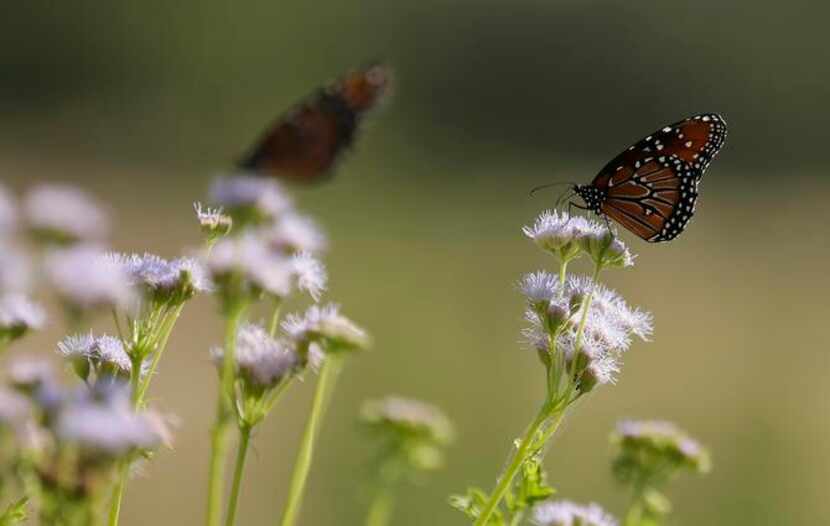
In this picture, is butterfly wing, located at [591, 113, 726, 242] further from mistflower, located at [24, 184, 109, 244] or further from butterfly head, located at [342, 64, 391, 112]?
mistflower, located at [24, 184, 109, 244]

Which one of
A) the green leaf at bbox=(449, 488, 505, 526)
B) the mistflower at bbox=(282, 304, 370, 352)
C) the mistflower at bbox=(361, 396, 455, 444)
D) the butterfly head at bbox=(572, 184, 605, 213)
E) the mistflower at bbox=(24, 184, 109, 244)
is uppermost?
the butterfly head at bbox=(572, 184, 605, 213)

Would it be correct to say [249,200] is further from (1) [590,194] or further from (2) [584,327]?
(1) [590,194]

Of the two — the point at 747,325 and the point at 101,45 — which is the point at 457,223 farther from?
the point at 101,45

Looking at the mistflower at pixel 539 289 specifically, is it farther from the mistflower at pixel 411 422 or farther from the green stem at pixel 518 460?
the mistflower at pixel 411 422

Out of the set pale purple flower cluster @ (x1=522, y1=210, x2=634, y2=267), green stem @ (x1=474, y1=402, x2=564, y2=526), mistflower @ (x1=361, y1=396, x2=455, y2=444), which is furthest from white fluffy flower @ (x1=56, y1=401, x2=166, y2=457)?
mistflower @ (x1=361, y1=396, x2=455, y2=444)

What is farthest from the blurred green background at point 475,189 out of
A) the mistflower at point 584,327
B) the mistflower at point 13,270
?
the mistflower at point 13,270
